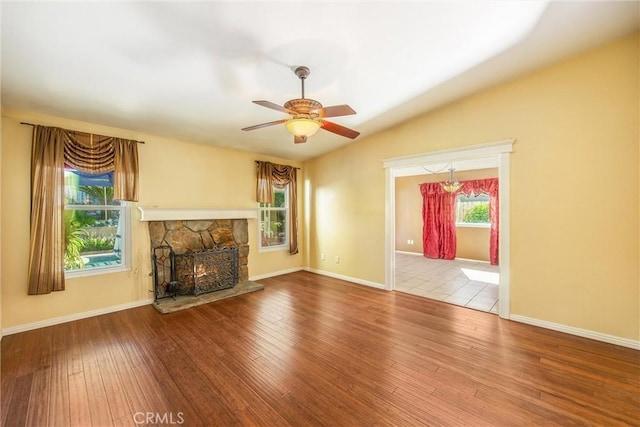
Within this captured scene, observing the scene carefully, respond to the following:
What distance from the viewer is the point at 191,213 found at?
13.5ft

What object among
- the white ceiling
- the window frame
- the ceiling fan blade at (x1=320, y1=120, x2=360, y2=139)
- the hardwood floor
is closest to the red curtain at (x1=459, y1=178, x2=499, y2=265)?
the hardwood floor

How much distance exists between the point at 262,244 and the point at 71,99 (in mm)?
3529

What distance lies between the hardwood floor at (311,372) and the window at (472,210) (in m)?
4.54

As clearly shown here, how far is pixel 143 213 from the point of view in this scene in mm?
3648

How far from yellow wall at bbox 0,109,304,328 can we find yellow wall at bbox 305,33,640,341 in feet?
12.2

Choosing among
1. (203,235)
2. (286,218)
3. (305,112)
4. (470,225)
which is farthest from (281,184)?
(470,225)

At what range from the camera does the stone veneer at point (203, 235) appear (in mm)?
3945

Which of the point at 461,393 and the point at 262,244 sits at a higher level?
the point at 262,244

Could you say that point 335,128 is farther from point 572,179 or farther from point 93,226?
point 93,226

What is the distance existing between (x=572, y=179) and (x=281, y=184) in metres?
4.56

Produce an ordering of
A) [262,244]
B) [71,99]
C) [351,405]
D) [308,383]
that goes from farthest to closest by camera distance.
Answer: [262,244] < [71,99] < [308,383] < [351,405]

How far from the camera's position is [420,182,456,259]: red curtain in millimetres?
7297

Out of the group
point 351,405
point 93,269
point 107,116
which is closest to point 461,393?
point 351,405

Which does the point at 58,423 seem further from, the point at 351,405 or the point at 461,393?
the point at 461,393
